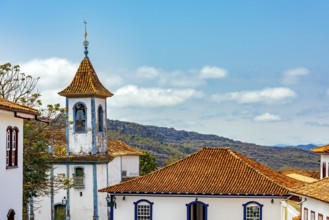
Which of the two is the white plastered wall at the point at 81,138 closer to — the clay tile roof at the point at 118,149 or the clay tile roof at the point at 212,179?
the clay tile roof at the point at 118,149

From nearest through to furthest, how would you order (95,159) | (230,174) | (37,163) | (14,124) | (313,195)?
(14,124), (313,195), (37,163), (230,174), (95,159)

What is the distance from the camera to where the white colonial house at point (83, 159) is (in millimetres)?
52312

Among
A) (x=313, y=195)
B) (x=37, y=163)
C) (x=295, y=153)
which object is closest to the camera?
(x=313, y=195)

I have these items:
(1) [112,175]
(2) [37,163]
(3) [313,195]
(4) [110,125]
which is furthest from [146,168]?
(4) [110,125]

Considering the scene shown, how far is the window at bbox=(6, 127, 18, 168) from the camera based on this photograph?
23.4 metres

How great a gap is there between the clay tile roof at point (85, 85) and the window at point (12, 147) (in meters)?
28.6

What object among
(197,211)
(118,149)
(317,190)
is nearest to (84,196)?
(118,149)

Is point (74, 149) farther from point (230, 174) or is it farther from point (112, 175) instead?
point (230, 174)

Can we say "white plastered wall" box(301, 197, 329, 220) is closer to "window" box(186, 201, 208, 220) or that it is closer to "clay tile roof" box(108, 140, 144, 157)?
"window" box(186, 201, 208, 220)

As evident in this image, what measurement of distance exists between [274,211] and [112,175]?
1929cm

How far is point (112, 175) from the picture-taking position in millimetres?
55531

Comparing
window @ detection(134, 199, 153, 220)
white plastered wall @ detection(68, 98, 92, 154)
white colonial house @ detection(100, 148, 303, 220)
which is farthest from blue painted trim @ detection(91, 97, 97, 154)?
window @ detection(134, 199, 153, 220)

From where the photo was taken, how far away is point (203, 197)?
39375mm

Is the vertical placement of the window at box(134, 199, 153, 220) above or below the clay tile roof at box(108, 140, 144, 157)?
below
